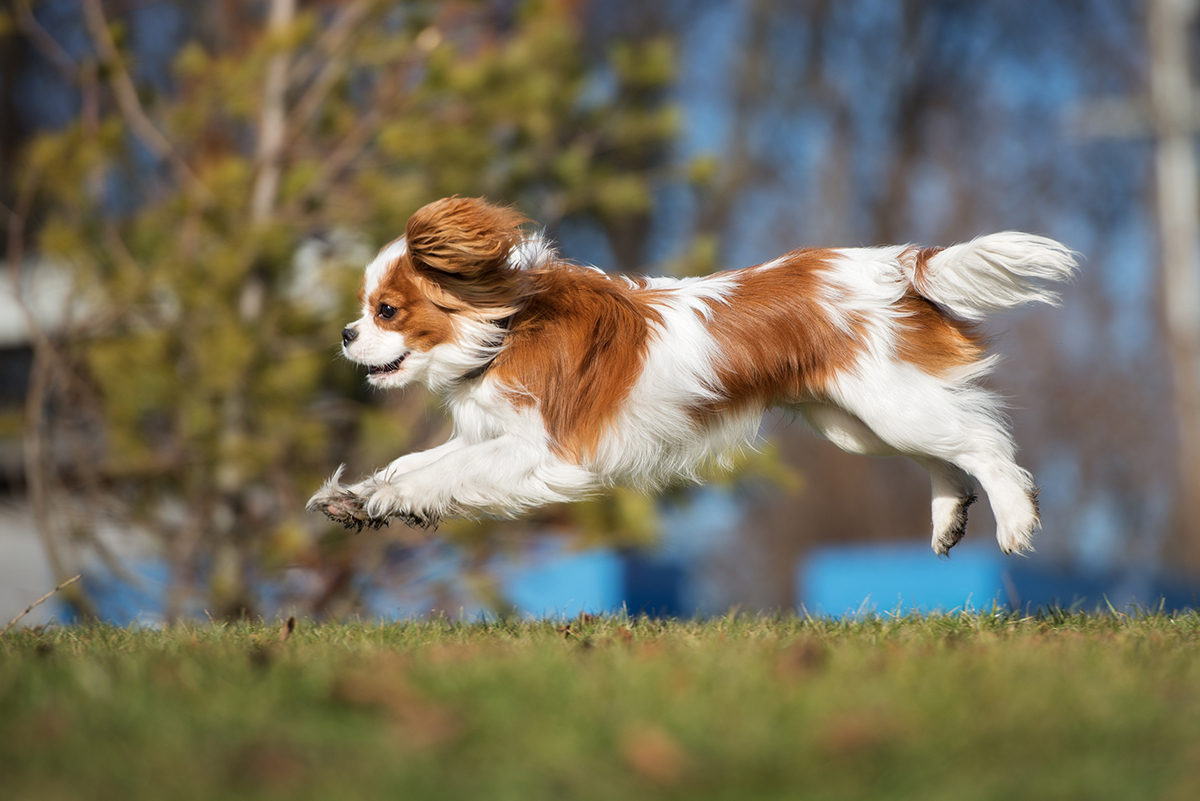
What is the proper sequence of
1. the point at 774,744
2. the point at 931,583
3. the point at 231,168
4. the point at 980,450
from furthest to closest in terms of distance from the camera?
the point at 931,583 < the point at 231,168 < the point at 980,450 < the point at 774,744

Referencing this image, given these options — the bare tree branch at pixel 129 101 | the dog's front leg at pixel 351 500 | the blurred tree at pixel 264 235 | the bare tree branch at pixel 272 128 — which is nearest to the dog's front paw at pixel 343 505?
the dog's front leg at pixel 351 500

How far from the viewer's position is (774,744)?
2.36m

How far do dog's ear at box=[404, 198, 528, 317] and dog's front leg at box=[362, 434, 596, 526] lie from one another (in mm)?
556

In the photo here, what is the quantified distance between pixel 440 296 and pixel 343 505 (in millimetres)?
894

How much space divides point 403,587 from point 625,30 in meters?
12.0

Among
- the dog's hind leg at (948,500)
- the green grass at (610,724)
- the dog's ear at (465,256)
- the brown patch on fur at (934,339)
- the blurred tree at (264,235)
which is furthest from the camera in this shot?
the blurred tree at (264,235)

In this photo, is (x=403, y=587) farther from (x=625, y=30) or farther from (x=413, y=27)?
(x=625, y=30)

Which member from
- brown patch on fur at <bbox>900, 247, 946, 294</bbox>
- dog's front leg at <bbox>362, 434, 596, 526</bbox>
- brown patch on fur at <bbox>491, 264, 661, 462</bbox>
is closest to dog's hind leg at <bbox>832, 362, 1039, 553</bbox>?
brown patch on fur at <bbox>900, 247, 946, 294</bbox>

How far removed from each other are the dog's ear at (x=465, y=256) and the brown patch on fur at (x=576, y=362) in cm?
14

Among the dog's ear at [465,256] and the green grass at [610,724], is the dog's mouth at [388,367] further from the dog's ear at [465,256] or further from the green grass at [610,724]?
the green grass at [610,724]

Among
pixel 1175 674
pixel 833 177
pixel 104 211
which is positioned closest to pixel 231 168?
pixel 104 211

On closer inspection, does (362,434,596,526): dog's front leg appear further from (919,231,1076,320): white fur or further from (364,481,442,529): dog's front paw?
(919,231,1076,320): white fur

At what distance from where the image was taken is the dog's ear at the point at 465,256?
4.64 meters

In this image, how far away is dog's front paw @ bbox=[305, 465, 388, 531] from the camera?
15.1ft
